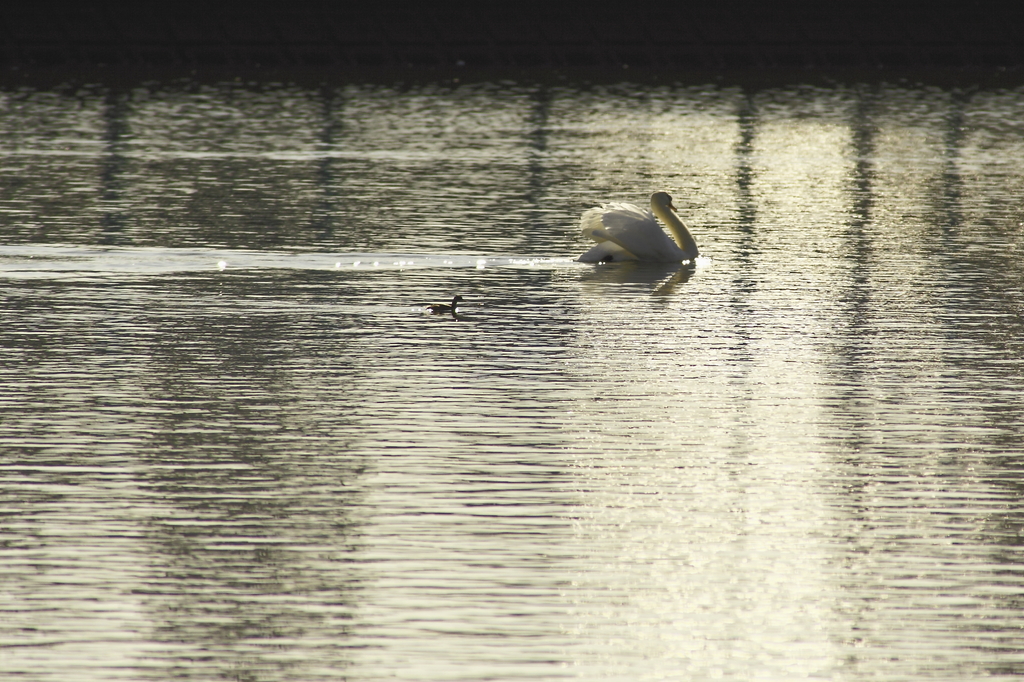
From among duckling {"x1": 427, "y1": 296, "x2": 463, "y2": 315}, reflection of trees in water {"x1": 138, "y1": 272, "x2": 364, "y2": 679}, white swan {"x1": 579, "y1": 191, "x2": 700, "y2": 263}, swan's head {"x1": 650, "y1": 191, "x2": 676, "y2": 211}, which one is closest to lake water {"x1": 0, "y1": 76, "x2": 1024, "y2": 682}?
reflection of trees in water {"x1": 138, "y1": 272, "x2": 364, "y2": 679}

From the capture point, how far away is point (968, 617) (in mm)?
9414

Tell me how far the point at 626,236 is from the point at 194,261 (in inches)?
207

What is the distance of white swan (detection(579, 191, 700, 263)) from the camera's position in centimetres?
2275

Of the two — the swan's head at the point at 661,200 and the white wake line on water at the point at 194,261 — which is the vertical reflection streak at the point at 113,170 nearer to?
the white wake line on water at the point at 194,261

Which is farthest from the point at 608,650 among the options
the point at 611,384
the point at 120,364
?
the point at 120,364

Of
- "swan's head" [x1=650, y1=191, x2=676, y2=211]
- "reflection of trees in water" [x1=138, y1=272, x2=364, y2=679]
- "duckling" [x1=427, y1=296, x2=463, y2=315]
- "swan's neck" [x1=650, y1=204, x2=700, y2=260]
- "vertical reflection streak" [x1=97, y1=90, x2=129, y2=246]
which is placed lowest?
"vertical reflection streak" [x1=97, y1=90, x2=129, y2=246]

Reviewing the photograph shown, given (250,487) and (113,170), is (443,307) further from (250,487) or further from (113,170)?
(113,170)

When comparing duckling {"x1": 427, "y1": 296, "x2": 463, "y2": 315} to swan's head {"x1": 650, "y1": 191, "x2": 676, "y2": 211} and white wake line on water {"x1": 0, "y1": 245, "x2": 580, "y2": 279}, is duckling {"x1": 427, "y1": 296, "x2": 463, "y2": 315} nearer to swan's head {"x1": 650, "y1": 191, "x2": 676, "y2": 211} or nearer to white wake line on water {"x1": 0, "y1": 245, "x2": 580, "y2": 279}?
white wake line on water {"x1": 0, "y1": 245, "x2": 580, "y2": 279}

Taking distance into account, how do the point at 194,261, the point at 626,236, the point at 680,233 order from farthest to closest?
the point at 680,233 < the point at 626,236 < the point at 194,261

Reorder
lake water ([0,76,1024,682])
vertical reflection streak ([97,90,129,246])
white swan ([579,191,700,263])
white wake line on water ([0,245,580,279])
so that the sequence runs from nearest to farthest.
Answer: lake water ([0,76,1024,682])
white wake line on water ([0,245,580,279])
white swan ([579,191,700,263])
vertical reflection streak ([97,90,129,246])

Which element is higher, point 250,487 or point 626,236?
point 250,487

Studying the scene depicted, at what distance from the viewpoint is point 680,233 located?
2347cm

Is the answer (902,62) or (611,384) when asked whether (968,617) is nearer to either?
(611,384)

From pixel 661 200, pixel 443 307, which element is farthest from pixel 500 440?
pixel 661 200
